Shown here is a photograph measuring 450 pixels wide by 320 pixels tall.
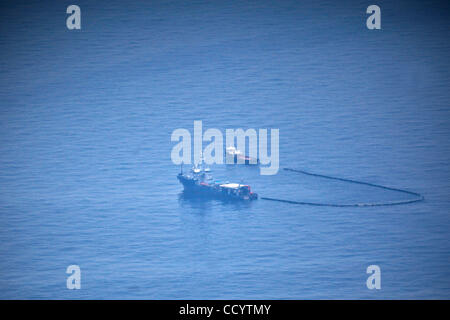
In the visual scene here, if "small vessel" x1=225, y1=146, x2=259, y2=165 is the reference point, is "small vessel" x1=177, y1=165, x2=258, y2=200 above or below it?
below

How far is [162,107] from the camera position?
48594 mm

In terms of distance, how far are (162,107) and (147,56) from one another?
280 centimetres

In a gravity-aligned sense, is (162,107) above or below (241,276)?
above

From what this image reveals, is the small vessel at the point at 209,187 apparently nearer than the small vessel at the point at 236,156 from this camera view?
Yes

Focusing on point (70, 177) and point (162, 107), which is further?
point (162, 107)

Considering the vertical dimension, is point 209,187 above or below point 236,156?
below

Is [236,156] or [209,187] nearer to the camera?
[209,187]

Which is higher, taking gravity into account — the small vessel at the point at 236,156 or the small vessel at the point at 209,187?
the small vessel at the point at 236,156

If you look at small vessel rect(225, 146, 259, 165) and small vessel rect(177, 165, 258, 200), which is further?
small vessel rect(225, 146, 259, 165)

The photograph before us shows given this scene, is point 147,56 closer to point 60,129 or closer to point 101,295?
point 60,129

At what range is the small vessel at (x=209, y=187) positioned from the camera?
4319 cm

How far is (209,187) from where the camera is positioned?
143 ft

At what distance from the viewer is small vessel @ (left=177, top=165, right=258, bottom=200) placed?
142 ft

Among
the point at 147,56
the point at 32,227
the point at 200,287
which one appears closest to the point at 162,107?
the point at 147,56
